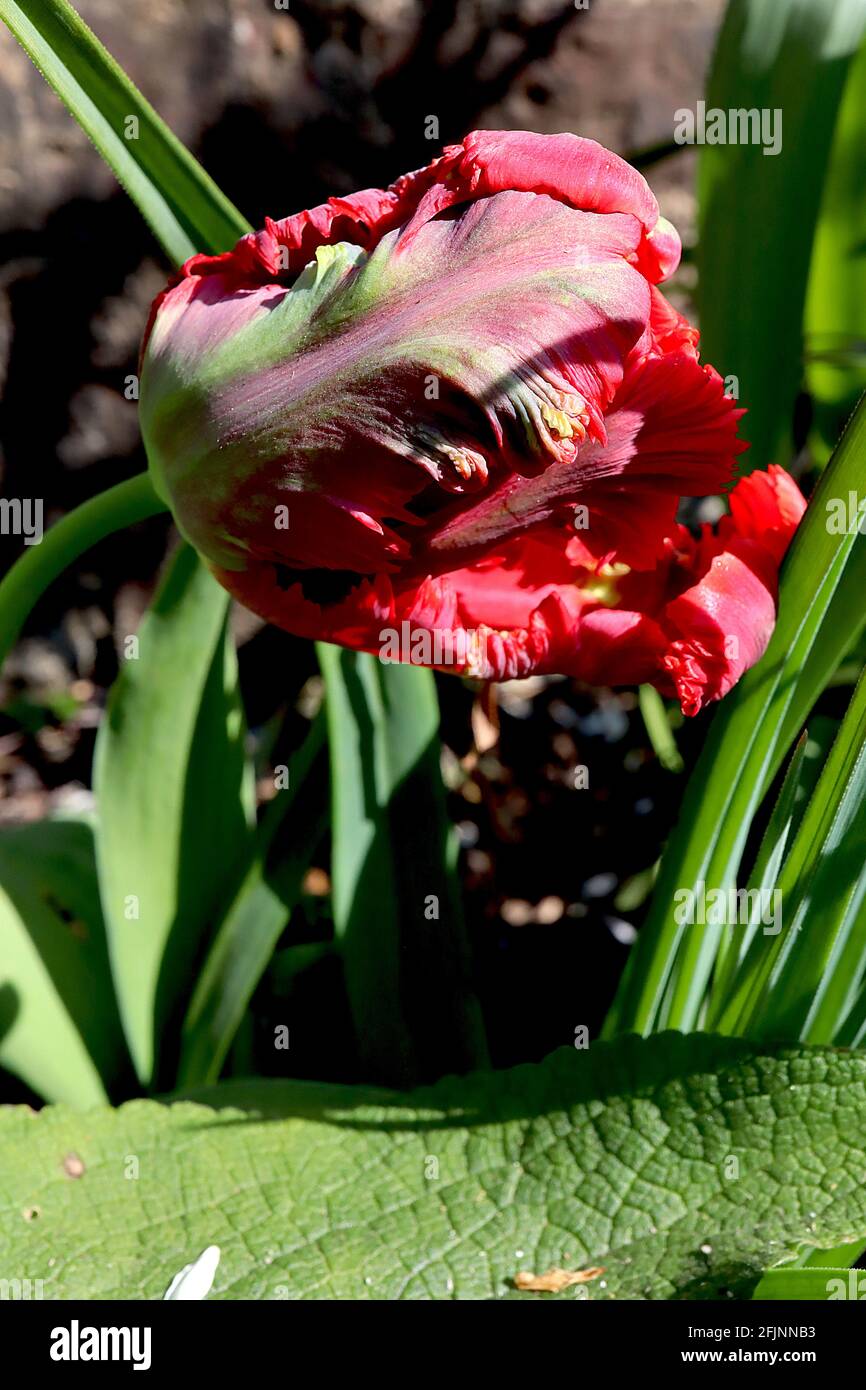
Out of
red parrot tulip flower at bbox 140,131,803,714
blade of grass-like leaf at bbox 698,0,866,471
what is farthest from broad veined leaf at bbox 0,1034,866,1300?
blade of grass-like leaf at bbox 698,0,866,471

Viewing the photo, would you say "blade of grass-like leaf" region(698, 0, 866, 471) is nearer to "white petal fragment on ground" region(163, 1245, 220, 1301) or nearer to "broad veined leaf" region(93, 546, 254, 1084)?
"broad veined leaf" region(93, 546, 254, 1084)

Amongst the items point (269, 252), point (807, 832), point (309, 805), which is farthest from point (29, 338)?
point (807, 832)

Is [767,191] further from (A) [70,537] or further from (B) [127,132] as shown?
(A) [70,537]

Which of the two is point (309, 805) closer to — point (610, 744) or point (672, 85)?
point (610, 744)

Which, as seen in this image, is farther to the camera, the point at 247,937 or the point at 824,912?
the point at 247,937

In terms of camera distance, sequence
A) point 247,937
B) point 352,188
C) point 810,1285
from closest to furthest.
→ point 810,1285, point 247,937, point 352,188

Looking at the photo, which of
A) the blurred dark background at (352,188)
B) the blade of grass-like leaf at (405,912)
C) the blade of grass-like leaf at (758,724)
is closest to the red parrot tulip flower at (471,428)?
the blade of grass-like leaf at (758,724)

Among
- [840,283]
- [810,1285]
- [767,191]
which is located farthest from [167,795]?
[840,283]
